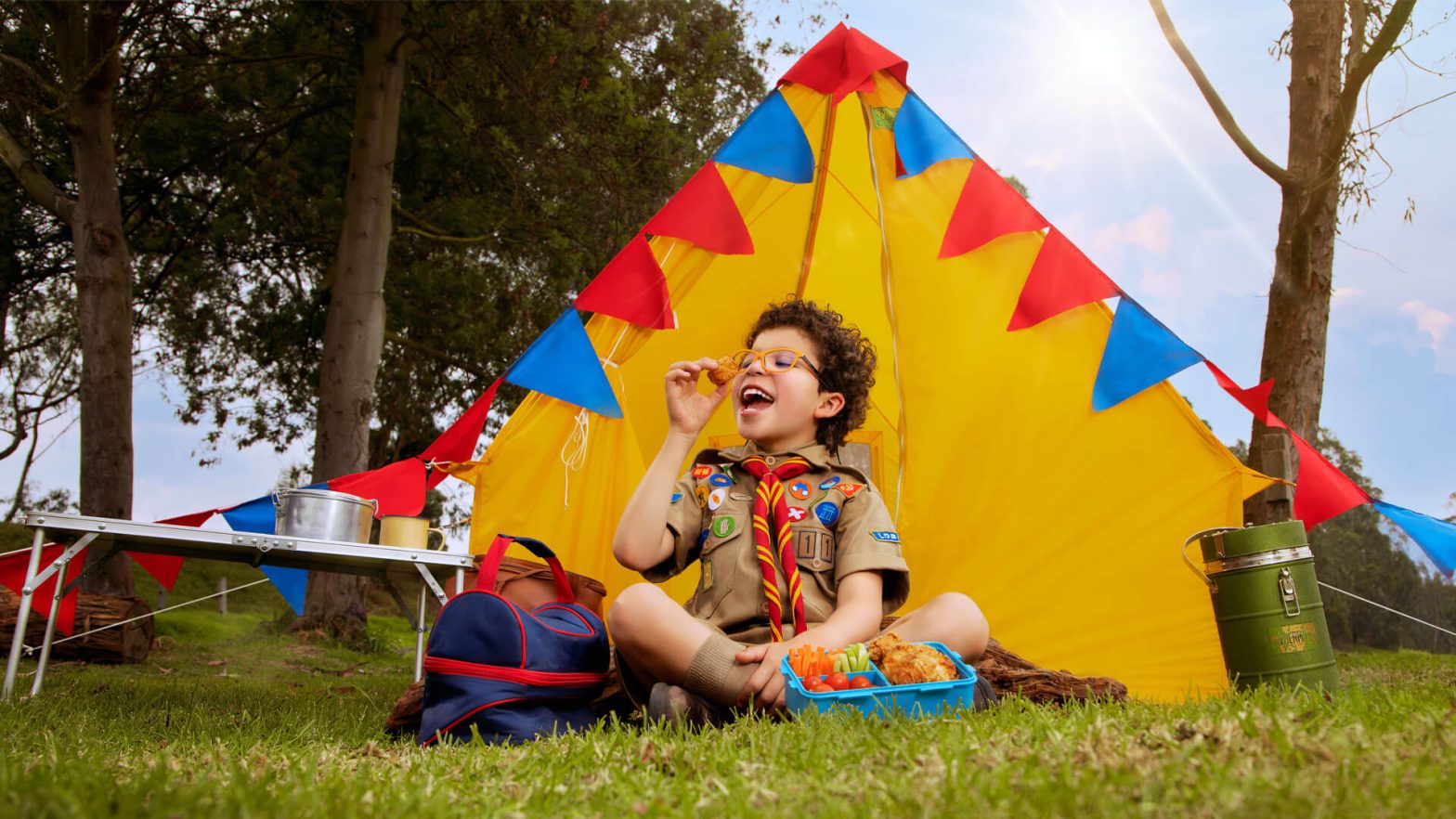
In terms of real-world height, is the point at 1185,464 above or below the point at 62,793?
above

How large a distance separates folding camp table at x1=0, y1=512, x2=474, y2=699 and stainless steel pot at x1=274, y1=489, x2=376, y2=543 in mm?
68

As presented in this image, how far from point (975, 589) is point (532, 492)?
5.66ft

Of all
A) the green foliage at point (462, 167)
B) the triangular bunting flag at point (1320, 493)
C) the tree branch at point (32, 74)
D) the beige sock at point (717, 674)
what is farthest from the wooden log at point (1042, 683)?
the tree branch at point (32, 74)

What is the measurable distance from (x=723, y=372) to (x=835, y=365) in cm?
43

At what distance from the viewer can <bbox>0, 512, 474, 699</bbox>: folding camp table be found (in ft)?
10.1

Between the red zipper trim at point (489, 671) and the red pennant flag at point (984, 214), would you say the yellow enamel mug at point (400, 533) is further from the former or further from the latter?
the red pennant flag at point (984, 214)

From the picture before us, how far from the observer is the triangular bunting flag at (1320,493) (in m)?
3.35

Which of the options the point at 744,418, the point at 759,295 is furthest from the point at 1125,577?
the point at 759,295

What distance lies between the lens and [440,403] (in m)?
11.0

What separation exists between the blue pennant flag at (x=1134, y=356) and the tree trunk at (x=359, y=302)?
5.08m

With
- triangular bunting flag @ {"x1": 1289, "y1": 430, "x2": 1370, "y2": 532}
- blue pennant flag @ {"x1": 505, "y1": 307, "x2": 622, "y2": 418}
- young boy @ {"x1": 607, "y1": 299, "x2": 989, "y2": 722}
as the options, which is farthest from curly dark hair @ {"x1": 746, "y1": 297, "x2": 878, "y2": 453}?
triangular bunting flag @ {"x1": 1289, "y1": 430, "x2": 1370, "y2": 532}

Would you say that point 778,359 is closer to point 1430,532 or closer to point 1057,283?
point 1057,283

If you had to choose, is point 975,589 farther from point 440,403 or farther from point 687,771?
point 440,403

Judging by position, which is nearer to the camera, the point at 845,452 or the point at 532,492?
the point at 532,492
